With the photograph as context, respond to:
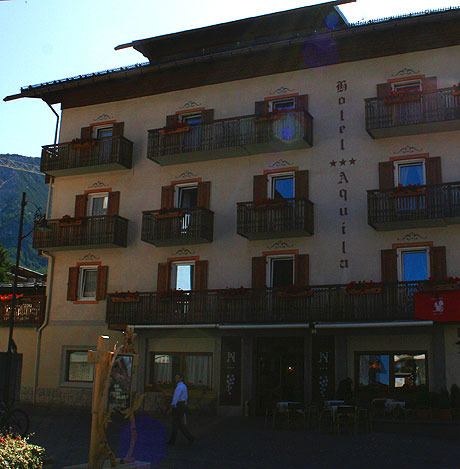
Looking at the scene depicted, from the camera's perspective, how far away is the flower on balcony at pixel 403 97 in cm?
2251

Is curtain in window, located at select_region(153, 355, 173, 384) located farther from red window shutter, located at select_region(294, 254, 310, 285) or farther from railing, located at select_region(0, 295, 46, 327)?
red window shutter, located at select_region(294, 254, 310, 285)

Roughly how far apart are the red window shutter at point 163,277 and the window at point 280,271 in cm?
392

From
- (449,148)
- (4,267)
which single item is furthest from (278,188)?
(4,267)

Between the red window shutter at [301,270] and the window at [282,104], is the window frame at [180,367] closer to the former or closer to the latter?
the red window shutter at [301,270]

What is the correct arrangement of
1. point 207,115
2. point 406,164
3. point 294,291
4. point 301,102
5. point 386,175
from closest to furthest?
point 294,291, point 386,175, point 406,164, point 301,102, point 207,115

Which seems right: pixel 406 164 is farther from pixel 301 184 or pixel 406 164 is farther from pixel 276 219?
pixel 276 219

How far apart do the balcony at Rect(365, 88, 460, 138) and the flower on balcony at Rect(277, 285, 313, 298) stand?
5564 mm

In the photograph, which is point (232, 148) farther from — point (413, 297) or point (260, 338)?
point (413, 297)

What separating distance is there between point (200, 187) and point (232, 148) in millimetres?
2076

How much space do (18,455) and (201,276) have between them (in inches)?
A: 632

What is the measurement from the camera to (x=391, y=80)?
2391 centimetres

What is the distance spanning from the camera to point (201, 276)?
2547 centimetres

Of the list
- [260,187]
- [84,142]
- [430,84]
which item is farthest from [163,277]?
[430,84]

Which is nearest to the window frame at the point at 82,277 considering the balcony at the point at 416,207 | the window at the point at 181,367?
the window at the point at 181,367
